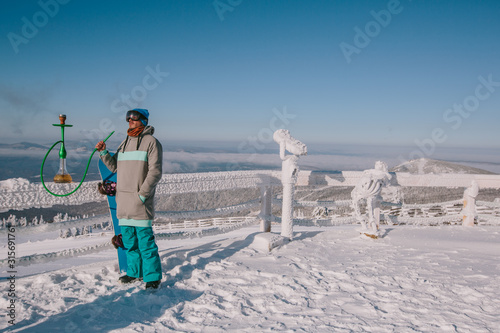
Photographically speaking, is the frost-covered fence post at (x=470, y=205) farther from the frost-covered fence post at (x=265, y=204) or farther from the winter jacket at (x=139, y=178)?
the winter jacket at (x=139, y=178)

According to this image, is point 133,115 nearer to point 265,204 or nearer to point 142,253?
point 142,253

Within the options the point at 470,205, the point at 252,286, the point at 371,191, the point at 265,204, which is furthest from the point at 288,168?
the point at 470,205

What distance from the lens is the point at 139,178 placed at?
314cm

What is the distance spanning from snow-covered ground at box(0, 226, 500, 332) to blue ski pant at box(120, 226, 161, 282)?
0.52ft

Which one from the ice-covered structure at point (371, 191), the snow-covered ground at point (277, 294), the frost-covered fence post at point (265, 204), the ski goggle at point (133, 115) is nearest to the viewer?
the snow-covered ground at point (277, 294)

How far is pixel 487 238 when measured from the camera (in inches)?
211

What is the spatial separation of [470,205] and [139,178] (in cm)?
600

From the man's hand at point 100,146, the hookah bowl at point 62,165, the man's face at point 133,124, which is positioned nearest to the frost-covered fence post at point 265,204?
the man's face at point 133,124

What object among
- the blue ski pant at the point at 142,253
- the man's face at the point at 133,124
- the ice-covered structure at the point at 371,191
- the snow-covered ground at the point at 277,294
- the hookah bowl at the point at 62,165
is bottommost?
the snow-covered ground at the point at 277,294

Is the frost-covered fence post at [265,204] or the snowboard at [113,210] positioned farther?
the frost-covered fence post at [265,204]

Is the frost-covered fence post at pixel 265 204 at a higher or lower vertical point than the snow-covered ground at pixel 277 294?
higher

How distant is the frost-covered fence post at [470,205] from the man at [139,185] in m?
5.70

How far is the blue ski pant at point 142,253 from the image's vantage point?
3166mm

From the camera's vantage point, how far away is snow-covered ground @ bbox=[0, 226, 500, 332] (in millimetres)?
2525
